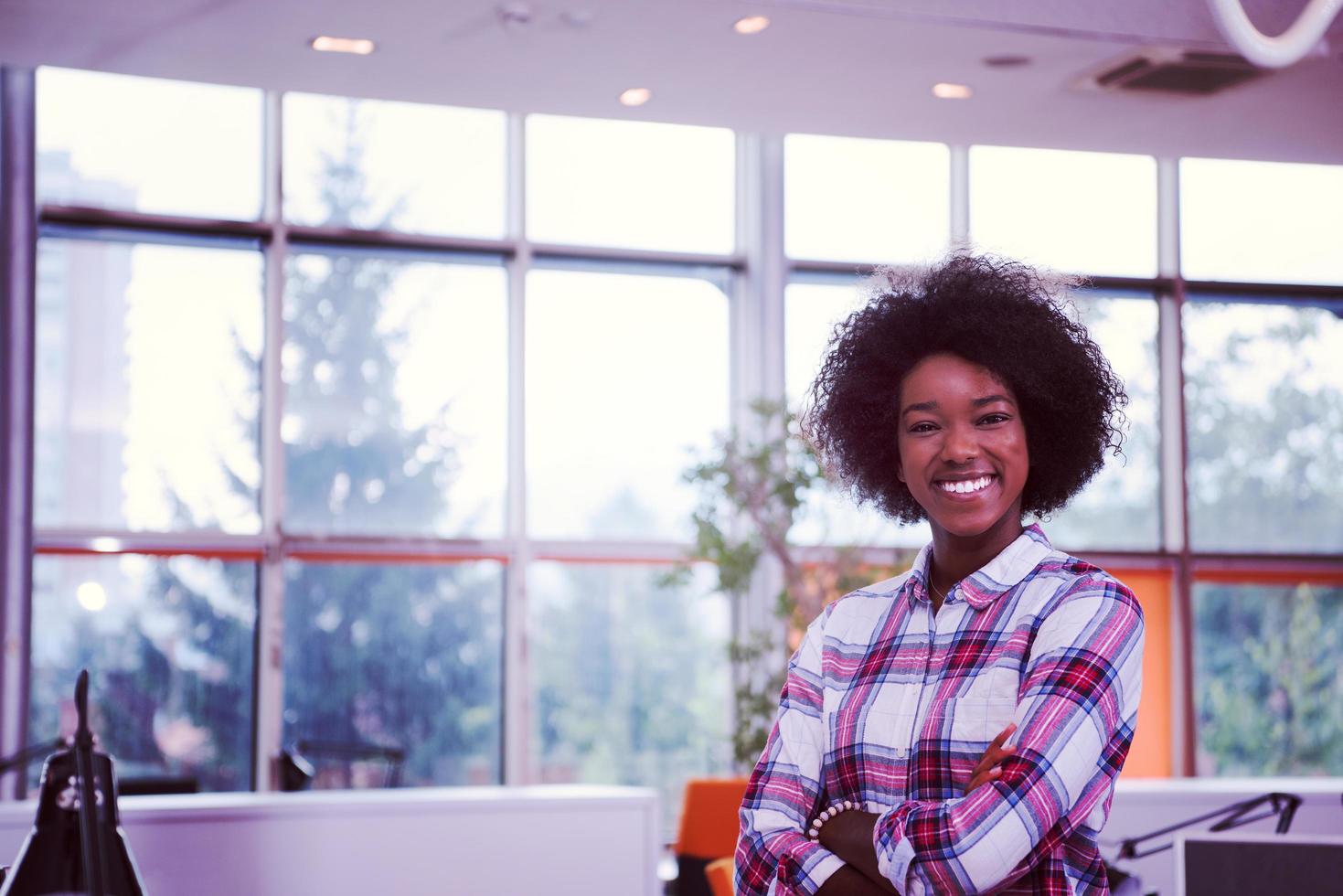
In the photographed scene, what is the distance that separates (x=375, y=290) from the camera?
25.6 feet

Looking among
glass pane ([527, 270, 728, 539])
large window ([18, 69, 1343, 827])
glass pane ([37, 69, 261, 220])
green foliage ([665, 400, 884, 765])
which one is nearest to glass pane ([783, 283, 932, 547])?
large window ([18, 69, 1343, 827])

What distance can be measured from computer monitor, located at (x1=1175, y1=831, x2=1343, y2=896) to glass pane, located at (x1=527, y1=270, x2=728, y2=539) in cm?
509

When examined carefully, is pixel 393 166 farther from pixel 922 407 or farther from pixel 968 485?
pixel 968 485

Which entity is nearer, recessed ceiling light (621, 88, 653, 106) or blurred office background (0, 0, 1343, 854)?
recessed ceiling light (621, 88, 653, 106)

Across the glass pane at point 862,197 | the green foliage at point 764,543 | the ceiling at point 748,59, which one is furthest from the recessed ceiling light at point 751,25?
the glass pane at point 862,197

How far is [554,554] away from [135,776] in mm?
2476

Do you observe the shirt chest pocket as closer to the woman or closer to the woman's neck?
the woman

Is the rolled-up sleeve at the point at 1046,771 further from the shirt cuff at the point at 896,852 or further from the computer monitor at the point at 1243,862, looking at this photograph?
the computer monitor at the point at 1243,862

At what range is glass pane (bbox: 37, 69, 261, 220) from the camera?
741 centimetres

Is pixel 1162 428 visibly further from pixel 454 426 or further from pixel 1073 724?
pixel 1073 724

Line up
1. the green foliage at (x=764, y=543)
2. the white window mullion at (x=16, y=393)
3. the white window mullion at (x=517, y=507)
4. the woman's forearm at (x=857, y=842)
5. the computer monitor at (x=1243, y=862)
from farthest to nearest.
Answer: the white window mullion at (x=517, y=507), the white window mullion at (x=16, y=393), the green foliage at (x=764, y=543), the computer monitor at (x=1243, y=862), the woman's forearm at (x=857, y=842)

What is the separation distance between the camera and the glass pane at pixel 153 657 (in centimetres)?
725

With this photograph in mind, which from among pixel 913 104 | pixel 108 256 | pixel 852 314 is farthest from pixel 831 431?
pixel 108 256

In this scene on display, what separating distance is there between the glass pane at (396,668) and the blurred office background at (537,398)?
0.07 feet
